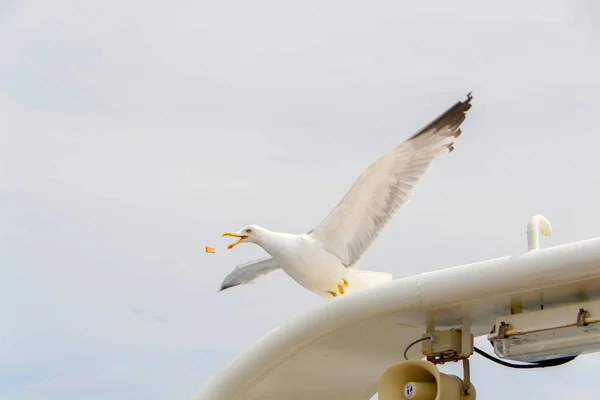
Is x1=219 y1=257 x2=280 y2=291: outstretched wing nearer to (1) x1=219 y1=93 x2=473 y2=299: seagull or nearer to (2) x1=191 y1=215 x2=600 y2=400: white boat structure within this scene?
(1) x1=219 y1=93 x2=473 y2=299: seagull

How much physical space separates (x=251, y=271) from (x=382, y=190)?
128 centimetres

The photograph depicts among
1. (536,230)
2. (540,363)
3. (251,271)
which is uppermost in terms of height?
(251,271)

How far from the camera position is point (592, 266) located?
137 inches

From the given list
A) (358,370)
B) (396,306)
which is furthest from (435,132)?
(396,306)

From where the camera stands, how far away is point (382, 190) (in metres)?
7.16

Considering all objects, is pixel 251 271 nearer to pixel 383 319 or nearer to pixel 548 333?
pixel 383 319

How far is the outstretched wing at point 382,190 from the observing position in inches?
277

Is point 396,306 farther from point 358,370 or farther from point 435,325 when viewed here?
point 358,370

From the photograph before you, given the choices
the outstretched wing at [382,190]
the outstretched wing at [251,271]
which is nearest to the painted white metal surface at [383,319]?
the outstretched wing at [382,190]

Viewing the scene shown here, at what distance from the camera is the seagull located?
6879mm

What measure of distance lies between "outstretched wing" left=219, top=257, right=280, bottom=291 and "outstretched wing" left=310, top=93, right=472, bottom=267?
0.75m

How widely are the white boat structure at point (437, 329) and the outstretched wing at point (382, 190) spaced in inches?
90.3

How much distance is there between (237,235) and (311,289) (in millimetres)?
955

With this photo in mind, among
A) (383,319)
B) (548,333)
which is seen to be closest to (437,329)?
(383,319)
